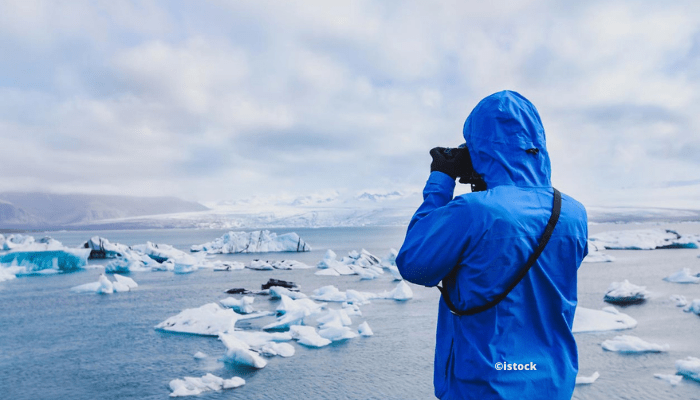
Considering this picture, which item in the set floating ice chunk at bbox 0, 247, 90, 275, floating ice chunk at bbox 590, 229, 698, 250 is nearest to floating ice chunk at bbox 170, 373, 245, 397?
floating ice chunk at bbox 0, 247, 90, 275

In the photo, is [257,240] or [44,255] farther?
[257,240]

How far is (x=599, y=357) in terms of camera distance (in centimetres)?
923

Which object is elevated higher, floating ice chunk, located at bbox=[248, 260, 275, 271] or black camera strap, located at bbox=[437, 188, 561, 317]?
black camera strap, located at bbox=[437, 188, 561, 317]

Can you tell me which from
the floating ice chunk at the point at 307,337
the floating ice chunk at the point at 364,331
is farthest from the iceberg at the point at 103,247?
the floating ice chunk at the point at 364,331

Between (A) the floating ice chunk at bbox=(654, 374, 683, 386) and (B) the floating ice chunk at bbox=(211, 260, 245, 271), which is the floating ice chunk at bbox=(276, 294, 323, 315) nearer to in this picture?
(A) the floating ice chunk at bbox=(654, 374, 683, 386)

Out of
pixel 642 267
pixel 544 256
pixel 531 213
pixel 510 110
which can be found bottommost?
pixel 642 267

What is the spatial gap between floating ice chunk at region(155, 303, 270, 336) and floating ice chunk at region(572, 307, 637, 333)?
8032mm

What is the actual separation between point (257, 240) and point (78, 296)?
23232mm

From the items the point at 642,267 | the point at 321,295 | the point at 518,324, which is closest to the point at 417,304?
the point at 321,295

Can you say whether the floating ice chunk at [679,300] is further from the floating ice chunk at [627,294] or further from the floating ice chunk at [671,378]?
the floating ice chunk at [671,378]

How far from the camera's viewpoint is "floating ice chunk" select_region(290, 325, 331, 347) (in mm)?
10202

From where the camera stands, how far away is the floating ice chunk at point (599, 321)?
Answer: 444 inches

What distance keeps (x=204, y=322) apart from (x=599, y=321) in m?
9.52

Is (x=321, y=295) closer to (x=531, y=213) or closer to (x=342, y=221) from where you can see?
(x=531, y=213)
